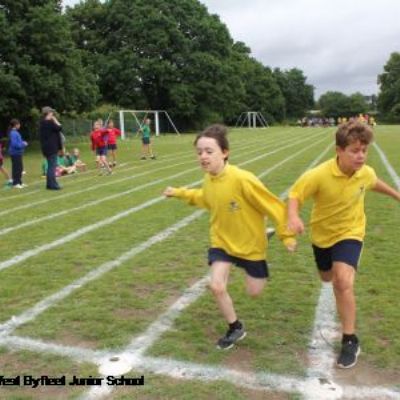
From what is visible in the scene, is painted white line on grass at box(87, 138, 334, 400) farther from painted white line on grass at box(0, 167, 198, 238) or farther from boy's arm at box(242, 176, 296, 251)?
painted white line on grass at box(0, 167, 198, 238)

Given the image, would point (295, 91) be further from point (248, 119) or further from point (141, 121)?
point (141, 121)

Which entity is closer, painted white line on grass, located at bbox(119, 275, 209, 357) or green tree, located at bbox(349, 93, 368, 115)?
painted white line on grass, located at bbox(119, 275, 209, 357)

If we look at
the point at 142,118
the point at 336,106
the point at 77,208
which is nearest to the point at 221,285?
the point at 77,208

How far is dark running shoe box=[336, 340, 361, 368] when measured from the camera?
13.1 feet

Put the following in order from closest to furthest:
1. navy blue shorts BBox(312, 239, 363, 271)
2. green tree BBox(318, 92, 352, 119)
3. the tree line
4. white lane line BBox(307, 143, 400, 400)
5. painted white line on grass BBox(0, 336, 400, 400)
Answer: painted white line on grass BBox(0, 336, 400, 400) < white lane line BBox(307, 143, 400, 400) < navy blue shorts BBox(312, 239, 363, 271) < the tree line < green tree BBox(318, 92, 352, 119)

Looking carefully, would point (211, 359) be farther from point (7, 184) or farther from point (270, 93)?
point (270, 93)

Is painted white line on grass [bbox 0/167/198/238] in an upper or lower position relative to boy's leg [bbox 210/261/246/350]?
lower

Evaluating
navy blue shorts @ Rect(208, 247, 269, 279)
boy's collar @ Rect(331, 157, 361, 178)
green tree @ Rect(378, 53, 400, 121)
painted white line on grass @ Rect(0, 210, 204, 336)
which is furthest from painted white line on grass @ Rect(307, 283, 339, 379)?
green tree @ Rect(378, 53, 400, 121)

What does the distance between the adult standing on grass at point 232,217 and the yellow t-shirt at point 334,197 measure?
0.25 meters

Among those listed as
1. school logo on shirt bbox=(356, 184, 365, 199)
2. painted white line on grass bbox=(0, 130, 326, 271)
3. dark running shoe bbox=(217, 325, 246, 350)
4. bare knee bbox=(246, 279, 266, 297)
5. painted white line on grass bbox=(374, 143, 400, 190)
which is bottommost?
painted white line on grass bbox=(0, 130, 326, 271)

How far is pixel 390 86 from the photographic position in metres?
110

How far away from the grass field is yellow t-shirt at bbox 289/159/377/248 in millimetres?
875

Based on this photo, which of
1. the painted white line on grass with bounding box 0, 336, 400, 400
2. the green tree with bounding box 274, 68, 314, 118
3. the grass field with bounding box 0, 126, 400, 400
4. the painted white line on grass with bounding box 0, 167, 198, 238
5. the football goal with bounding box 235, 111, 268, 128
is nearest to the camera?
the painted white line on grass with bounding box 0, 336, 400, 400

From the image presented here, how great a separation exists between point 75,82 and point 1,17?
5406 millimetres
